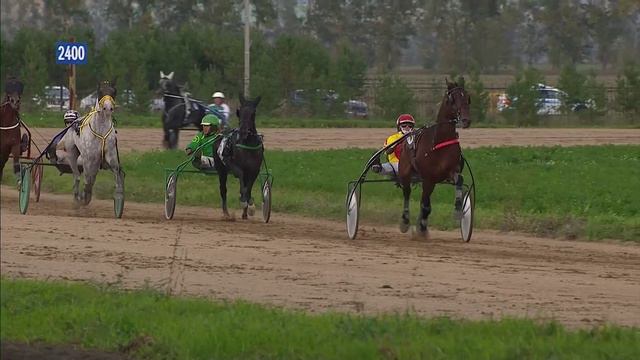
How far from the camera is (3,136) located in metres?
22.4

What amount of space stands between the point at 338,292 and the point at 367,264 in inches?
92.8

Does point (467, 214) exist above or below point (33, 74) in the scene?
below

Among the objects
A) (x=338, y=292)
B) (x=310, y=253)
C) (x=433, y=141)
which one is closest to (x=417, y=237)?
(x=433, y=141)

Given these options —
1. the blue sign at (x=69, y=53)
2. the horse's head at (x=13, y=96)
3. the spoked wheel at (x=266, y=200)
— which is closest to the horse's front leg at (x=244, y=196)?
the spoked wheel at (x=266, y=200)

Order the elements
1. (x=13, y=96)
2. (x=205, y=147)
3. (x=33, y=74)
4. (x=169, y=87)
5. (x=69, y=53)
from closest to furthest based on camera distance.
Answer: (x=205, y=147)
(x=13, y=96)
(x=69, y=53)
(x=169, y=87)
(x=33, y=74)

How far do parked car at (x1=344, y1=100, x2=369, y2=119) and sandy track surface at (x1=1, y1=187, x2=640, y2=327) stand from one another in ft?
120

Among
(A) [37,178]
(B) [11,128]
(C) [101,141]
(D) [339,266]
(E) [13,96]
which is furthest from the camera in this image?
(A) [37,178]

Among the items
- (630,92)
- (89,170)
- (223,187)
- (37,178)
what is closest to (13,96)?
(37,178)

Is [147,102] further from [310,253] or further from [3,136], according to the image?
[310,253]

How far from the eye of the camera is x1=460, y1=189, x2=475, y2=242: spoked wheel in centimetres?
1822

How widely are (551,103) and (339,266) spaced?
4144cm

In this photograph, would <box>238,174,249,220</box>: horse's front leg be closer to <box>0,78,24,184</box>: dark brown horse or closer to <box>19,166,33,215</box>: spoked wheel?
<box>19,166,33,215</box>: spoked wheel

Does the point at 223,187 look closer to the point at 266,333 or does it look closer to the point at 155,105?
the point at 266,333

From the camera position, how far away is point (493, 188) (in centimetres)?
2323
